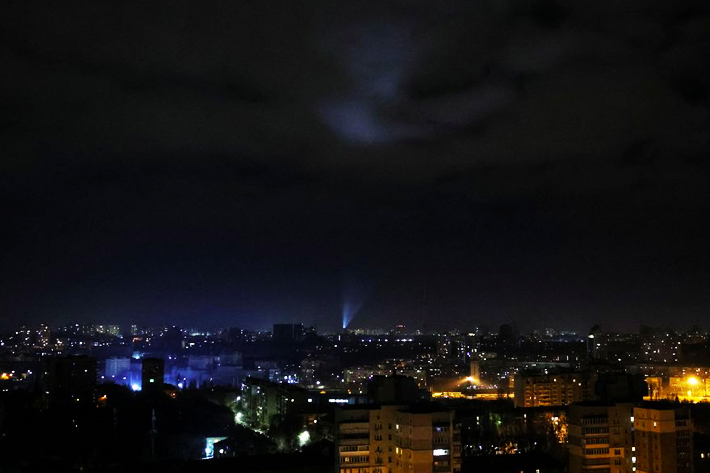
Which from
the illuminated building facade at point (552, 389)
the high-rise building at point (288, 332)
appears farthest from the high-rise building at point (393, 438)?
the high-rise building at point (288, 332)

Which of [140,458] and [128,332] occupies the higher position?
[128,332]

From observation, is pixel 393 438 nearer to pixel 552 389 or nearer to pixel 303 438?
pixel 303 438

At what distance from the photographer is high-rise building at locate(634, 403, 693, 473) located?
1025 cm

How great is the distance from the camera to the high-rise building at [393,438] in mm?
8992

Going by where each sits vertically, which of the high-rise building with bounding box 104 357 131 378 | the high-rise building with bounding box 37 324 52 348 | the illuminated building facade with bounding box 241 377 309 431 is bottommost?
the illuminated building facade with bounding box 241 377 309 431

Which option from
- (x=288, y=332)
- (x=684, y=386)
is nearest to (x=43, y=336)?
(x=288, y=332)

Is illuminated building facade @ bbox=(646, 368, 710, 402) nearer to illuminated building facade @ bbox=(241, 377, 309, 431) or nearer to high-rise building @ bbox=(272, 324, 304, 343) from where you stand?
illuminated building facade @ bbox=(241, 377, 309, 431)

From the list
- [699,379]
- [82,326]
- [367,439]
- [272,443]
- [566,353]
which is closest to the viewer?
[367,439]

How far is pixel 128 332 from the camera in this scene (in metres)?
63.2

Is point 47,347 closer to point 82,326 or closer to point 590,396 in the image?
point 82,326

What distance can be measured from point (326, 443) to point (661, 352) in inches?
1225

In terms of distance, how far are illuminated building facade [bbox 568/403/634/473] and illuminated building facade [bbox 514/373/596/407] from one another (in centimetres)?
967

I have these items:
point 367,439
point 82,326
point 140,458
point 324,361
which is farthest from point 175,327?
point 367,439

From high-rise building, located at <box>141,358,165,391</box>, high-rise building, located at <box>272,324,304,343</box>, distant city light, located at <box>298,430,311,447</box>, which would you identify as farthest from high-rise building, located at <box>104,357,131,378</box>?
distant city light, located at <box>298,430,311,447</box>
